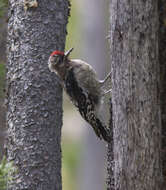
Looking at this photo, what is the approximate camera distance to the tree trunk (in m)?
4.85

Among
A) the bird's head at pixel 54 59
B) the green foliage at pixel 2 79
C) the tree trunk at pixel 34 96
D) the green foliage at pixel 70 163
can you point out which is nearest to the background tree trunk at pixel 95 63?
the green foliage at pixel 70 163

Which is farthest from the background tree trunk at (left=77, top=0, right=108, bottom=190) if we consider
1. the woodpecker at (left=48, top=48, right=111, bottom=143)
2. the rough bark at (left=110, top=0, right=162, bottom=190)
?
the rough bark at (left=110, top=0, right=162, bottom=190)

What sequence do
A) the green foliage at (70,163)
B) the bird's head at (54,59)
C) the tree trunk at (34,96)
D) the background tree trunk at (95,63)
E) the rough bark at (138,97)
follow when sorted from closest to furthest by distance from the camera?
the rough bark at (138,97)
the tree trunk at (34,96)
the bird's head at (54,59)
the background tree trunk at (95,63)
the green foliage at (70,163)

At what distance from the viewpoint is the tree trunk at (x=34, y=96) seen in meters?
4.85

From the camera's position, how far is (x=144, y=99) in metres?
4.02

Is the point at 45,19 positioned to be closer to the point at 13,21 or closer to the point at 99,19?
the point at 13,21

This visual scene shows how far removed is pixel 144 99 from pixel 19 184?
5.01 feet

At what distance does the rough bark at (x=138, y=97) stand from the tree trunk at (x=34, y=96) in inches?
40.3

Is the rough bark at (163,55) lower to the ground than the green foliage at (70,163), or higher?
higher

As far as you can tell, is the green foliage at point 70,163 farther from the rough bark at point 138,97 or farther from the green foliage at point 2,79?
the rough bark at point 138,97

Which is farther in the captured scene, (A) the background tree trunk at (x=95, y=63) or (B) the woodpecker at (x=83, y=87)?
(A) the background tree trunk at (x=95, y=63)

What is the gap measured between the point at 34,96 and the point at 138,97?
126 centimetres

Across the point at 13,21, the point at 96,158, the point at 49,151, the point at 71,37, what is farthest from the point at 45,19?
the point at 71,37

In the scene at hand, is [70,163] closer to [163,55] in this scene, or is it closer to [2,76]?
[2,76]
